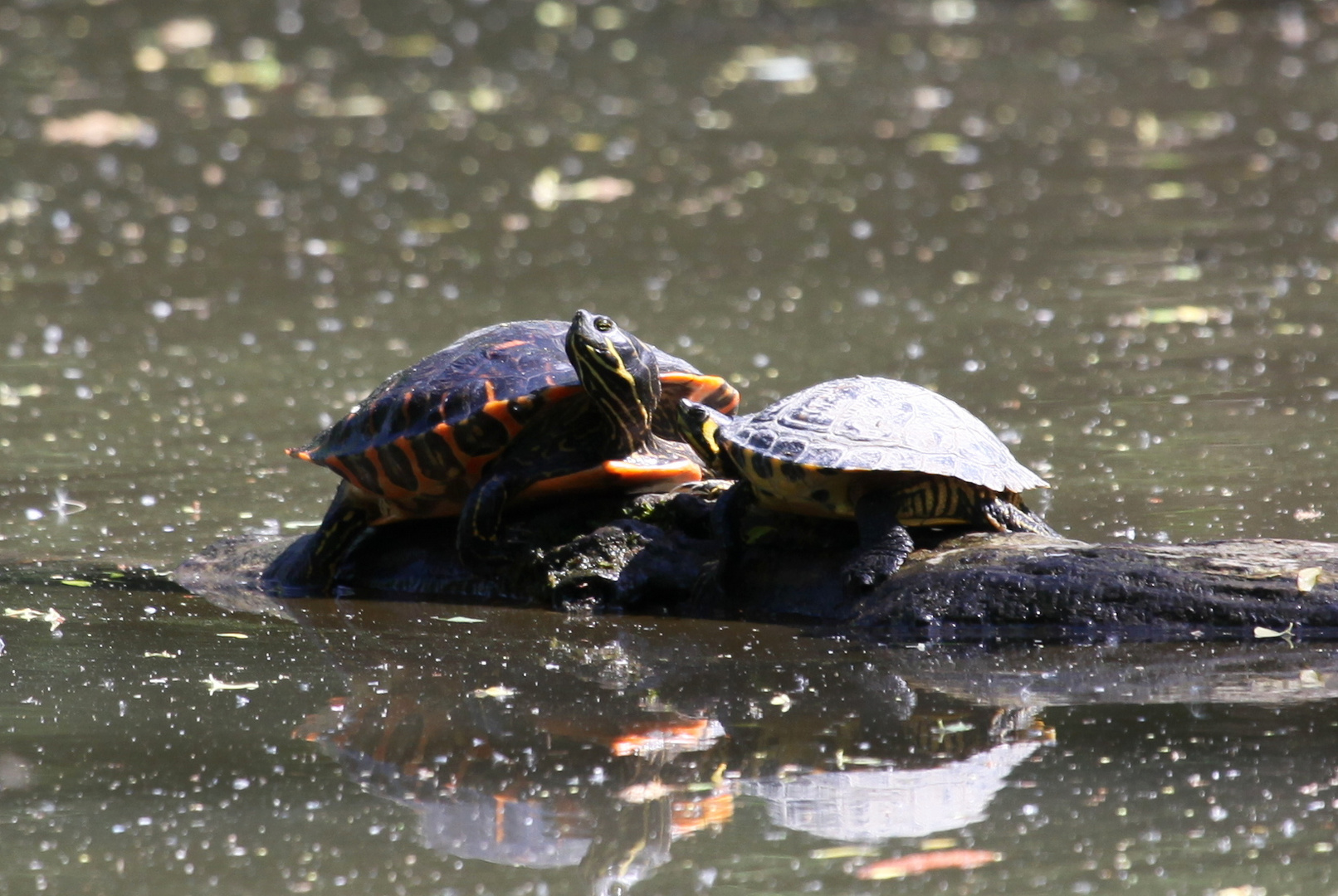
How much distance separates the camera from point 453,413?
4.94m

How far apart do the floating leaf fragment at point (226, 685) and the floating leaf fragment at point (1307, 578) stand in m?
Result: 2.52

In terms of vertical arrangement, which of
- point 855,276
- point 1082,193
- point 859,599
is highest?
point 1082,193

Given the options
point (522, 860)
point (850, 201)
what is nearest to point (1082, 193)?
point (850, 201)

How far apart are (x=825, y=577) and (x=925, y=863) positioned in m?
1.68

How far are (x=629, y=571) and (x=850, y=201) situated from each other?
7.11m

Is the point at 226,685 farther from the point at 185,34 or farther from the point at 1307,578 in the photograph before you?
the point at 185,34

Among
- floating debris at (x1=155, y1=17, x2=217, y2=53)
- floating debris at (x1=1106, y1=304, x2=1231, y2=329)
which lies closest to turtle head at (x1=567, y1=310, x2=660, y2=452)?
floating debris at (x1=1106, y1=304, x2=1231, y2=329)

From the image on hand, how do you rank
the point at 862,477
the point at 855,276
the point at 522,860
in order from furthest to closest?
the point at 855,276 < the point at 862,477 < the point at 522,860

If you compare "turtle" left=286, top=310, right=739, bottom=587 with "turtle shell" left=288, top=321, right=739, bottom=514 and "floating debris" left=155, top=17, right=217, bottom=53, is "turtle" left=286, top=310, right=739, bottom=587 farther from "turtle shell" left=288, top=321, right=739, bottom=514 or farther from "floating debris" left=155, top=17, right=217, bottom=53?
"floating debris" left=155, top=17, right=217, bottom=53

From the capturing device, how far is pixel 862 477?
4.47m

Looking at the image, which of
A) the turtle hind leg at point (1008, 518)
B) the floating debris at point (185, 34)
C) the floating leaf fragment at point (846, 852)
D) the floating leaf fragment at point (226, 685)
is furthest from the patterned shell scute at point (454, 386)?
the floating debris at point (185, 34)

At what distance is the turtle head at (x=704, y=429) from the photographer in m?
4.84

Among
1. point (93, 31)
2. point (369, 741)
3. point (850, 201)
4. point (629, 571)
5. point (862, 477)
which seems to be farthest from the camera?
point (93, 31)

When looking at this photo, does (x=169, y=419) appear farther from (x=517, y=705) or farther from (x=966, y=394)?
(x=517, y=705)
